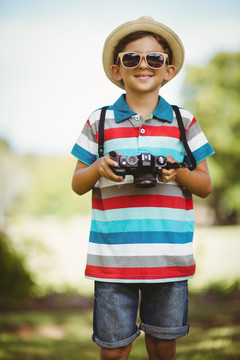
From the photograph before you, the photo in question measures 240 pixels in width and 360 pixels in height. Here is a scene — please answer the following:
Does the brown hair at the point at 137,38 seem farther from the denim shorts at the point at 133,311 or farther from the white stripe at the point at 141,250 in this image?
the denim shorts at the point at 133,311

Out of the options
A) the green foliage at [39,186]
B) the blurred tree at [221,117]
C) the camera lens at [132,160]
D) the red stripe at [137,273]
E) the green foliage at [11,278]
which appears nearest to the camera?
the camera lens at [132,160]

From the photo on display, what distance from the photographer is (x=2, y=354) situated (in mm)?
3840

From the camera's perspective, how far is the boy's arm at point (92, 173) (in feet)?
5.93

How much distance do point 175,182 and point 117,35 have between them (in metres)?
0.76

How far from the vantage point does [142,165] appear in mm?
1772

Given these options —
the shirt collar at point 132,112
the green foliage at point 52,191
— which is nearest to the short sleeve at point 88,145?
the shirt collar at point 132,112

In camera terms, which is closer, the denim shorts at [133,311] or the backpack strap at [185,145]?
the denim shorts at [133,311]

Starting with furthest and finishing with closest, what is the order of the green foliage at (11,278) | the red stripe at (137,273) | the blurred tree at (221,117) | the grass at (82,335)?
1. the blurred tree at (221,117)
2. the green foliage at (11,278)
3. the grass at (82,335)
4. the red stripe at (137,273)

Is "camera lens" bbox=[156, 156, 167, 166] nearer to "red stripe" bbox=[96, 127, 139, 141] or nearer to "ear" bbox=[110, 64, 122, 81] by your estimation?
"red stripe" bbox=[96, 127, 139, 141]

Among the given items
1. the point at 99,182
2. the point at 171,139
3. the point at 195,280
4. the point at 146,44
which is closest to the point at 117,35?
the point at 146,44

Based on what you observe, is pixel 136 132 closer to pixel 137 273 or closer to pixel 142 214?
pixel 142 214

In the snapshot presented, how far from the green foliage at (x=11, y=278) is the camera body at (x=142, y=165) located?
4444mm

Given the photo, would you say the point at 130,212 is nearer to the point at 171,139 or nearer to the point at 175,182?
the point at 175,182

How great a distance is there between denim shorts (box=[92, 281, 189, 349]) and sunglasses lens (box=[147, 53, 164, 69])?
100cm
